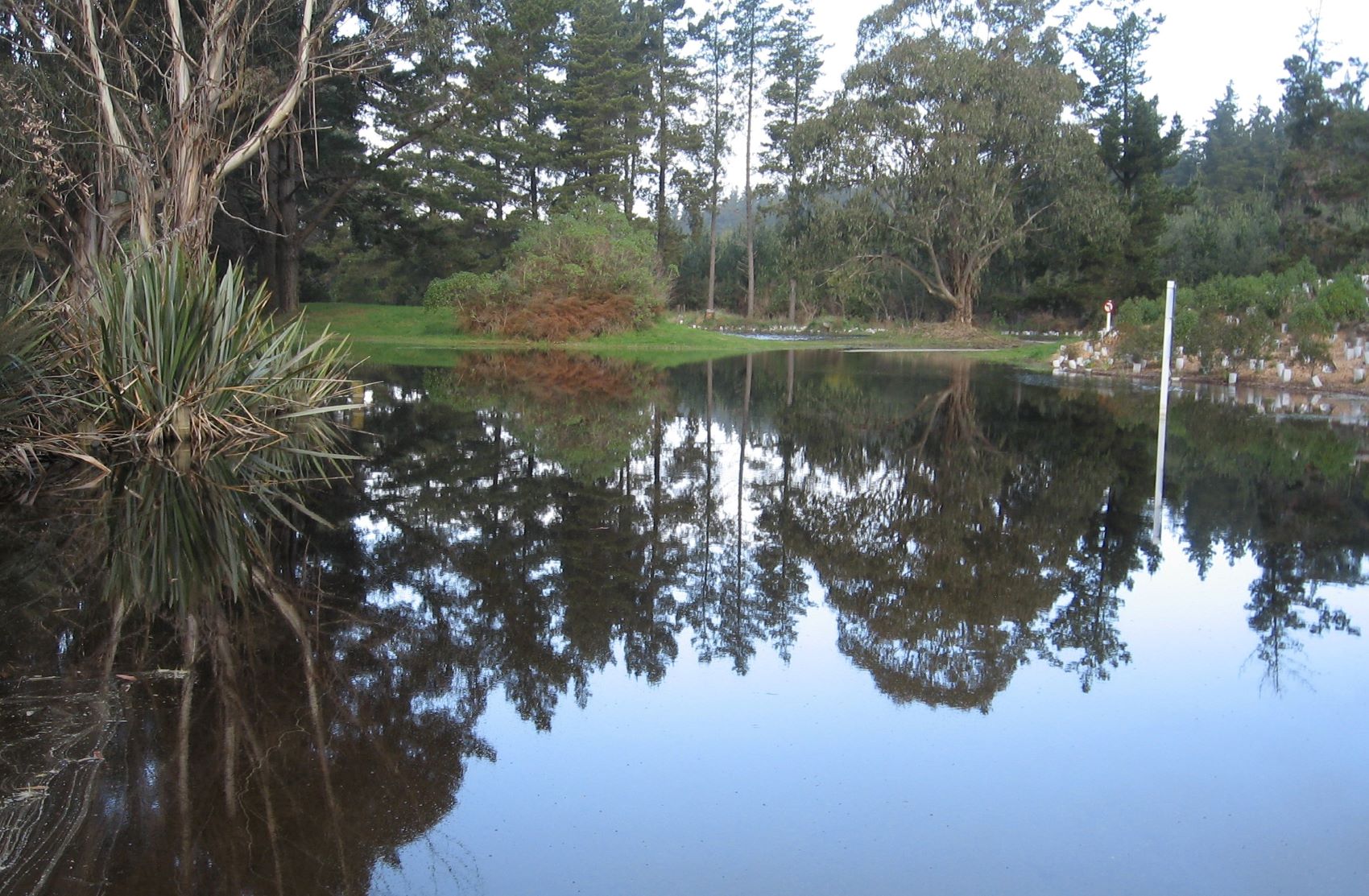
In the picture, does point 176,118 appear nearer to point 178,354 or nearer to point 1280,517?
point 178,354

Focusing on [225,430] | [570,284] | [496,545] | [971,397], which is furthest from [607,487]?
[570,284]

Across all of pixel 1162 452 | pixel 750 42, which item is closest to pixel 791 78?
pixel 750 42

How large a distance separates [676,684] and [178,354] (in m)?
6.77

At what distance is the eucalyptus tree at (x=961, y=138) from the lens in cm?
4041

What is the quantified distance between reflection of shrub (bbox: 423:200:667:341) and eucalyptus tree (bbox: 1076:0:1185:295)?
758 inches

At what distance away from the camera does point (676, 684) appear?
17.4 ft

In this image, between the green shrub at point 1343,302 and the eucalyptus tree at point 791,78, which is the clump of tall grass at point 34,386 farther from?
the eucalyptus tree at point 791,78

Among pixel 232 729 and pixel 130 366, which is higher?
pixel 130 366

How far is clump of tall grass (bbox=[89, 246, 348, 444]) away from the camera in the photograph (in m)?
9.91

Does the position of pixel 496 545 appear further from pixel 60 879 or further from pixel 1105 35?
pixel 1105 35

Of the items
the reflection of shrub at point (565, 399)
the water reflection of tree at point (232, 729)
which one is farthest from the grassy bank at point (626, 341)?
the water reflection of tree at point (232, 729)

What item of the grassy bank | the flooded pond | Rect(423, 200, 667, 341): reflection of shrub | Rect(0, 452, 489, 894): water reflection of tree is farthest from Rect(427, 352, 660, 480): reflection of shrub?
Rect(423, 200, 667, 341): reflection of shrub

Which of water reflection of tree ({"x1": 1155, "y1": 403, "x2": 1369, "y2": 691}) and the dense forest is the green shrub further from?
the dense forest

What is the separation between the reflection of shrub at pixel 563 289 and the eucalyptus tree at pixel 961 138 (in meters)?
11.2
